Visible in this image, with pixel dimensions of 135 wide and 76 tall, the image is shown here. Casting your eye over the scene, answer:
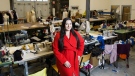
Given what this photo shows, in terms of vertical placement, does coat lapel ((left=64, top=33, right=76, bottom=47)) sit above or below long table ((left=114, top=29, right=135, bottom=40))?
above

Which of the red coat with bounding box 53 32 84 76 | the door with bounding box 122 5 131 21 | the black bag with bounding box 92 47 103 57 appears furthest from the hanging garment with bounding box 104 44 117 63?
the door with bounding box 122 5 131 21

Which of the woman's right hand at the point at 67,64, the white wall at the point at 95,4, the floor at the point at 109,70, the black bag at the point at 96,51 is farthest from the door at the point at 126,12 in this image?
the woman's right hand at the point at 67,64

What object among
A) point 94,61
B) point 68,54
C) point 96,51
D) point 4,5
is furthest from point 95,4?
point 68,54

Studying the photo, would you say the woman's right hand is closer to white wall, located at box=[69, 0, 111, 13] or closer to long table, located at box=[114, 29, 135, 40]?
long table, located at box=[114, 29, 135, 40]

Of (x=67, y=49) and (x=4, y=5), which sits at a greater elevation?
(x=4, y=5)

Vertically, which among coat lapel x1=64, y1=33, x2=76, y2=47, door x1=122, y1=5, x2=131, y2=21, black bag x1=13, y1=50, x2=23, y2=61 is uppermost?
door x1=122, y1=5, x2=131, y2=21

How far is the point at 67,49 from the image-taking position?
7.80 feet

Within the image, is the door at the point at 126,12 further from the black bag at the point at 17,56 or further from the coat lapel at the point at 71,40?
the black bag at the point at 17,56

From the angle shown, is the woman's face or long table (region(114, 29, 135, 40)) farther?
long table (region(114, 29, 135, 40))

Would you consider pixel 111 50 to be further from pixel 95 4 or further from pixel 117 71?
pixel 95 4

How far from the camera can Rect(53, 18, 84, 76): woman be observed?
2.35 metres

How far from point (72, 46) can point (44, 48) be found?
2.70ft

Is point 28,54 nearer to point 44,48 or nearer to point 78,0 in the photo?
point 44,48

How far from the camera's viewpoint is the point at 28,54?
2857 mm
